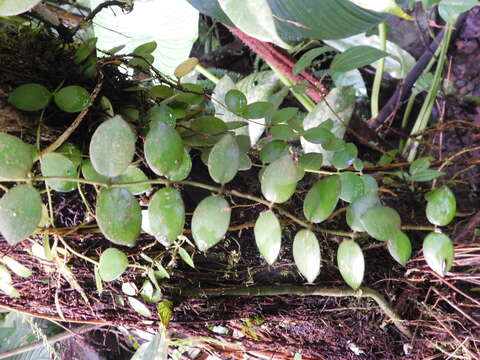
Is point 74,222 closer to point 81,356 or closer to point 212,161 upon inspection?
point 212,161

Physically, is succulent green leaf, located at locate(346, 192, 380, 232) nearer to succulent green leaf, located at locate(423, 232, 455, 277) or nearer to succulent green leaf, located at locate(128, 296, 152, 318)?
succulent green leaf, located at locate(423, 232, 455, 277)

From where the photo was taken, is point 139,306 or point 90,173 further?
point 139,306

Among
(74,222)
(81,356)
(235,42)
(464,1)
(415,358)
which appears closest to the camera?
(74,222)

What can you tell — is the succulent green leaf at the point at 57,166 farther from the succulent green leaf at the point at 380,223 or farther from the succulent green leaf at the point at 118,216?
the succulent green leaf at the point at 380,223

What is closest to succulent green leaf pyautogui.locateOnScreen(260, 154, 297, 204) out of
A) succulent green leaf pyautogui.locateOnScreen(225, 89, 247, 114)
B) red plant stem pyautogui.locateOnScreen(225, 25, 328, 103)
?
succulent green leaf pyautogui.locateOnScreen(225, 89, 247, 114)

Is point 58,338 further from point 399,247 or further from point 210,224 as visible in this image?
point 399,247

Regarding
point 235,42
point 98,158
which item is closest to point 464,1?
point 98,158

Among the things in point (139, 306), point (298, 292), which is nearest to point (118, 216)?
point (139, 306)
